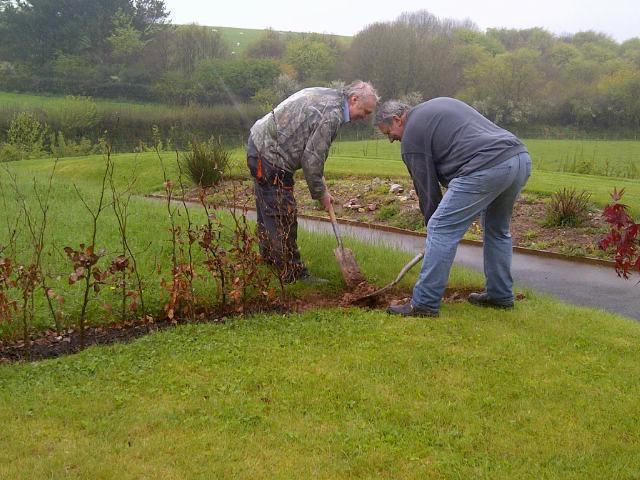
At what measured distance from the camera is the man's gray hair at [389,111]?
503 centimetres

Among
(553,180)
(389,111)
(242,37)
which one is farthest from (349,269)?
(242,37)

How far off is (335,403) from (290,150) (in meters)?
2.50

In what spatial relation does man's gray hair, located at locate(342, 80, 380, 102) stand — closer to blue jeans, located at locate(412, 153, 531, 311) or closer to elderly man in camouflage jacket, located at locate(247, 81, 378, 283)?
elderly man in camouflage jacket, located at locate(247, 81, 378, 283)

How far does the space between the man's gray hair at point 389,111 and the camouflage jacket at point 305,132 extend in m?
0.46

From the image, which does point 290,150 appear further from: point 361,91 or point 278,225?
point 361,91

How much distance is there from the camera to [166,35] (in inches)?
1714

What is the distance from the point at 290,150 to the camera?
558 centimetres

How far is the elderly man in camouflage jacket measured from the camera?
5.39 metres

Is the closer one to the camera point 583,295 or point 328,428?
point 328,428

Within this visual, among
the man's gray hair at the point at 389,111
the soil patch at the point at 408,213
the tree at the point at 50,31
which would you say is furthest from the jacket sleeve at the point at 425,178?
A: the tree at the point at 50,31

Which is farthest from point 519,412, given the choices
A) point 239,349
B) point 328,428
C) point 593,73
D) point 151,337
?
point 593,73

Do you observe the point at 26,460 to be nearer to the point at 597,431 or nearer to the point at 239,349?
the point at 239,349

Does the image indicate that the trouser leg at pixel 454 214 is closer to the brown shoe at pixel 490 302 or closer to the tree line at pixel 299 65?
the brown shoe at pixel 490 302

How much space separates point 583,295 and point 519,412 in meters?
3.84
